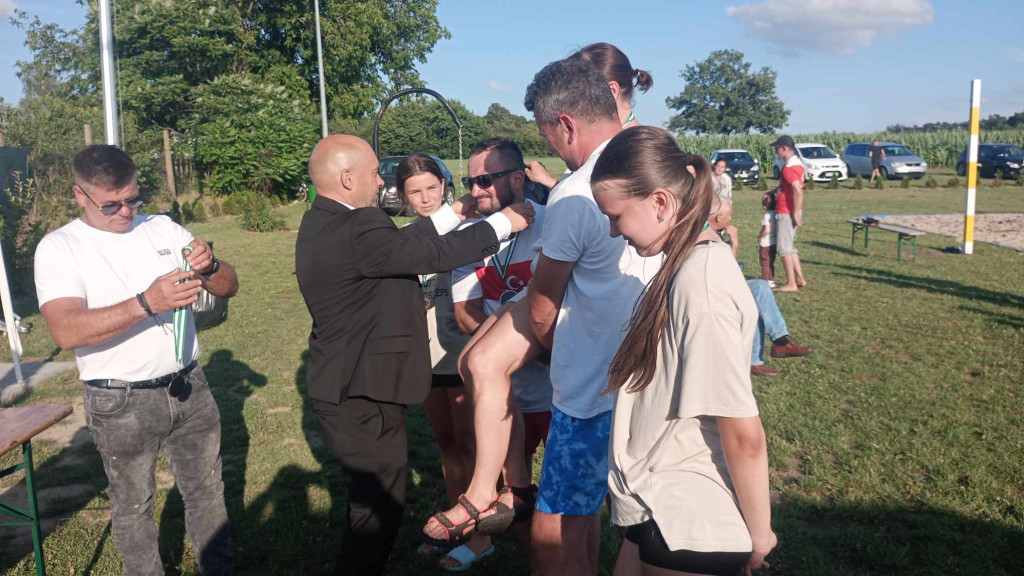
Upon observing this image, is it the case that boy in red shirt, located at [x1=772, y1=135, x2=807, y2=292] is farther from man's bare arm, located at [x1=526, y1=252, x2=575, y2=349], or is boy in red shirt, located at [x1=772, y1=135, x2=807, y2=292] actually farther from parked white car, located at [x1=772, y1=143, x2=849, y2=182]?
parked white car, located at [x1=772, y1=143, x2=849, y2=182]

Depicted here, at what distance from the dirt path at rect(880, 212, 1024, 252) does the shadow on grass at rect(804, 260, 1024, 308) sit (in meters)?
4.35

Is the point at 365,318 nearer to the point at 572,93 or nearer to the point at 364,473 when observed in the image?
the point at 364,473

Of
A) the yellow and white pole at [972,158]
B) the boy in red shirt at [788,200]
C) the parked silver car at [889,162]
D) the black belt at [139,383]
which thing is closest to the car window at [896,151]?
the parked silver car at [889,162]

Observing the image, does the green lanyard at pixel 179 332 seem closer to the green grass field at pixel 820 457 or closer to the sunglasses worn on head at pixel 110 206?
the sunglasses worn on head at pixel 110 206

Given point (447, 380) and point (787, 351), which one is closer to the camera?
point (447, 380)

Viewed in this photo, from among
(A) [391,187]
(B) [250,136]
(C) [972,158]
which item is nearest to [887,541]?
(C) [972,158]

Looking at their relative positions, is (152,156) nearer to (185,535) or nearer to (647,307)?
(185,535)

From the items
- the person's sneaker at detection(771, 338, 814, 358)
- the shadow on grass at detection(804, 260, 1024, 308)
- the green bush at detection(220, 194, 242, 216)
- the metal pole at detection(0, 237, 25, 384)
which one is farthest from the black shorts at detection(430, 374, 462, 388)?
the green bush at detection(220, 194, 242, 216)

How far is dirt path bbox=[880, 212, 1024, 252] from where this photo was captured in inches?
617

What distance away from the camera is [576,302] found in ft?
8.50

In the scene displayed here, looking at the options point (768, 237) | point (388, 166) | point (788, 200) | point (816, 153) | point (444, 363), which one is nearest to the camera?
point (444, 363)

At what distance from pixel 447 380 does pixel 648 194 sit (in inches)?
81.7

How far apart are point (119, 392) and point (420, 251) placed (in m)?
1.44

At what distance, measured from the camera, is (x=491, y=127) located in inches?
503
